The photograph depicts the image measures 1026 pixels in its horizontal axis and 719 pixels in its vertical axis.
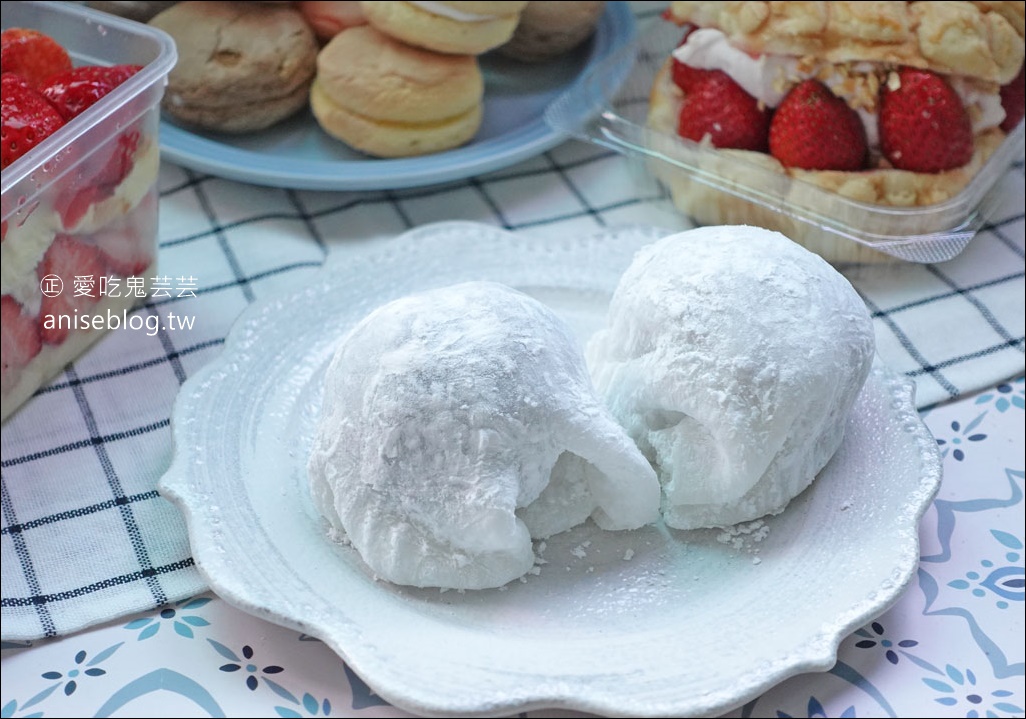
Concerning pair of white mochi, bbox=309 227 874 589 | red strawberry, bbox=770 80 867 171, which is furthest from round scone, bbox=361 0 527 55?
pair of white mochi, bbox=309 227 874 589

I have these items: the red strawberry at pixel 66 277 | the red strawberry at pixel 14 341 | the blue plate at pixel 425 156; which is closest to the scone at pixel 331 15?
the blue plate at pixel 425 156

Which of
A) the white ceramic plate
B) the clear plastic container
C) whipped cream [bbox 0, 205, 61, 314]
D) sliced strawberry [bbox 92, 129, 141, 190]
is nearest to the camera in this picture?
the white ceramic plate

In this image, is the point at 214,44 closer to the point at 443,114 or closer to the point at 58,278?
the point at 443,114

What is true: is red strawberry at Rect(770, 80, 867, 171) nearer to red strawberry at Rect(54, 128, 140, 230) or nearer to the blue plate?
the blue plate

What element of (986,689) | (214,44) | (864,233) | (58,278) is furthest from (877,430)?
(214,44)

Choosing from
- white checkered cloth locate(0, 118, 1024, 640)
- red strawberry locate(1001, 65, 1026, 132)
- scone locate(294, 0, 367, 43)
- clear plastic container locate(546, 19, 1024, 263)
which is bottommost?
white checkered cloth locate(0, 118, 1024, 640)

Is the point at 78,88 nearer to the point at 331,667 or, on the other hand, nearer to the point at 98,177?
the point at 98,177
